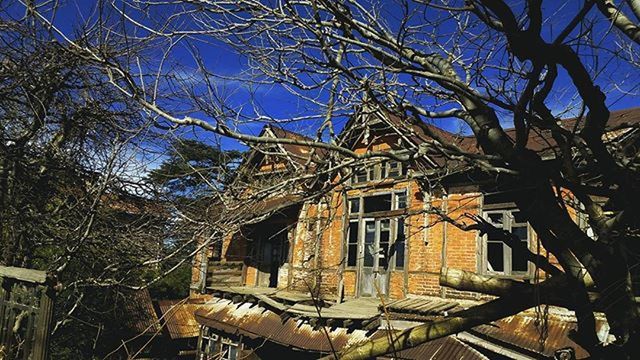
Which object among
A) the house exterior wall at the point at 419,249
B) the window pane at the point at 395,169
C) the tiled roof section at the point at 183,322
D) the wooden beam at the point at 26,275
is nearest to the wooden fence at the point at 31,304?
the wooden beam at the point at 26,275

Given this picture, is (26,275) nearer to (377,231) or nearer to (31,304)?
(31,304)

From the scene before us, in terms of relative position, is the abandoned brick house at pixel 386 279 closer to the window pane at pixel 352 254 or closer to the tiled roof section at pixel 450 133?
the window pane at pixel 352 254

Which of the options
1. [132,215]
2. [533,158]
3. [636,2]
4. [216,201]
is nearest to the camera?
[533,158]

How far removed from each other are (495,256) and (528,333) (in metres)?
2.59

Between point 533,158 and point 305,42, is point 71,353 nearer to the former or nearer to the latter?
point 305,42

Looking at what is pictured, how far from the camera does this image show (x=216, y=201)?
15.4 feet

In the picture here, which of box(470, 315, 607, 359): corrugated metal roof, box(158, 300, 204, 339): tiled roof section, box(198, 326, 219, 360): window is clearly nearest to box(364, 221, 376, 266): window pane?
box(470, 315, 607, 359): corrugated metal roof

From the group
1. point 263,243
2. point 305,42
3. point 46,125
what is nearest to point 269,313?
point 263,243

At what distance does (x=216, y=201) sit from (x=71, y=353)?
383 inches

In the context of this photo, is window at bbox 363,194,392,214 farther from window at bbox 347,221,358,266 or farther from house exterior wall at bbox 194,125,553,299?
window at bbox 347,221,358,266

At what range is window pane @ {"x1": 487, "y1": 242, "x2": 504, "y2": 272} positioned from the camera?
1154 centimetres

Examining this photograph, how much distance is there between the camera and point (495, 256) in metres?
11.7

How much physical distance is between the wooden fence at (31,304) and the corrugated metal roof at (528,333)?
23.6ft

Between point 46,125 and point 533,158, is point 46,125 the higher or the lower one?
the higher one
